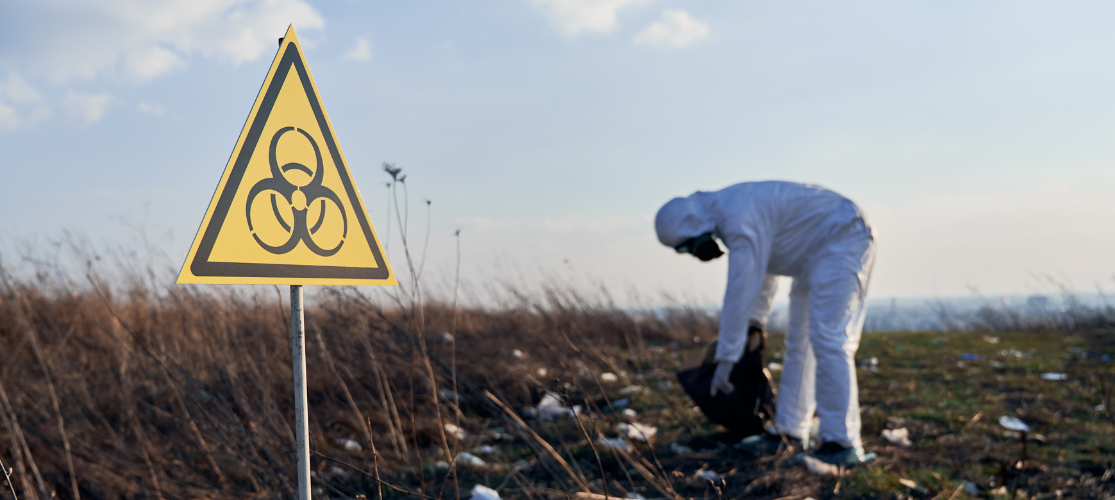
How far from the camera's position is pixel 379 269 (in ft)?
5.26

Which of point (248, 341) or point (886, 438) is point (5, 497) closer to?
point (248, 341)

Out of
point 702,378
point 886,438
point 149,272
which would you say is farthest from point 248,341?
point 886,438

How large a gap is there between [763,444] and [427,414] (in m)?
2.02

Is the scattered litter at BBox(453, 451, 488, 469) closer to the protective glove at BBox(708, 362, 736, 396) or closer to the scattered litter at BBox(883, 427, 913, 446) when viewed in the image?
the protective glove at BBox(708, 362, 736, 396)

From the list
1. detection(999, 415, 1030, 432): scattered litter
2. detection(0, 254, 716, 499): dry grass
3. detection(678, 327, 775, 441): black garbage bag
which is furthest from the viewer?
detection(999, 415, 1030, 432): scattered litter

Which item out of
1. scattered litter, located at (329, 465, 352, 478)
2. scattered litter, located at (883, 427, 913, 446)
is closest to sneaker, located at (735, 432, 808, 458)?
scattered litter, located at (883, 427, 913, 446)

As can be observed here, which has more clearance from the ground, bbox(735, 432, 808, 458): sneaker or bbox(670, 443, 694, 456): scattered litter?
bbox(735, 432, 808, 458): sneaker

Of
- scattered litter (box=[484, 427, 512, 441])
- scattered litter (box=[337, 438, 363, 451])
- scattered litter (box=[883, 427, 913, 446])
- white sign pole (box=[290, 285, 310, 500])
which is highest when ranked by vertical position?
white sign pole (box=[290, 285, 310, 500])

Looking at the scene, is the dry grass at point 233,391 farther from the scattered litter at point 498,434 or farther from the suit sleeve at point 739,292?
the suit sleeve at point 739,292

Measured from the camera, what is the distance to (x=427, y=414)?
12.7ft

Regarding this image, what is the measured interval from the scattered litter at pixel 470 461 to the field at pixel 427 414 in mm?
12

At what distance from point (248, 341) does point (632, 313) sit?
379 centimetres

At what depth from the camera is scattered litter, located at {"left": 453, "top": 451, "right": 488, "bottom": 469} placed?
9.45ft

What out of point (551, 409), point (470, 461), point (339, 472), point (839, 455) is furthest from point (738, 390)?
point (339, 472)
